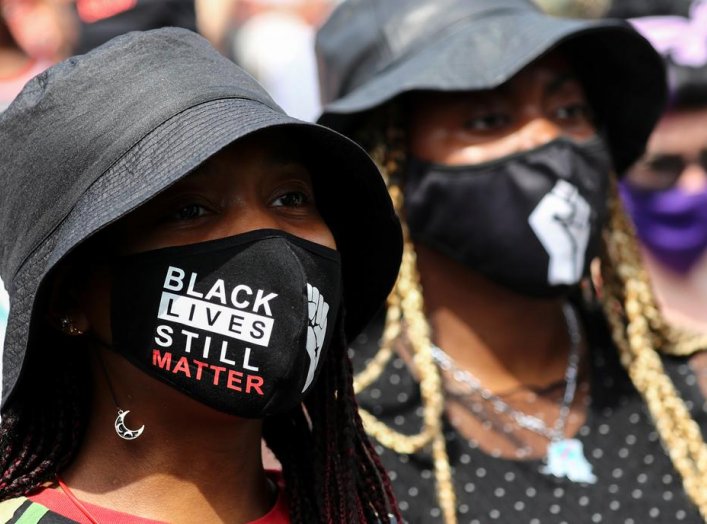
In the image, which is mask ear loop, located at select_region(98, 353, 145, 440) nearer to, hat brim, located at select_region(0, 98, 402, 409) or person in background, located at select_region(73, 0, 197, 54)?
hat brim, located at select_region(0, 98, 402, 409)

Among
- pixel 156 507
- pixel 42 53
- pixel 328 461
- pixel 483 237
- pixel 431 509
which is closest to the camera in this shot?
pixel 156 507

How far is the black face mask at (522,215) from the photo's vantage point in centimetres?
347

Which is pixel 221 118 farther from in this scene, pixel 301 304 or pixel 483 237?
pixel 483 237

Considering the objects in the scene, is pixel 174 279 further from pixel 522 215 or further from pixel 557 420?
pixel 557 420

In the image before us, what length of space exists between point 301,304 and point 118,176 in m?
0.38

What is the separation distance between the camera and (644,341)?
3.70m

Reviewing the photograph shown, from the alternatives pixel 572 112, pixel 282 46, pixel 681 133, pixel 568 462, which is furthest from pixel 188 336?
pixel 282 46

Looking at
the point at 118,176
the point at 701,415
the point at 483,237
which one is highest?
the point at 118,176

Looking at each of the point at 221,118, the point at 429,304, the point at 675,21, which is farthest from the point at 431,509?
the point at 675,21

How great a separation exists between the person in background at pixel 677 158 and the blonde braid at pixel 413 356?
4.39 ft

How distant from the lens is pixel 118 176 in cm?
208

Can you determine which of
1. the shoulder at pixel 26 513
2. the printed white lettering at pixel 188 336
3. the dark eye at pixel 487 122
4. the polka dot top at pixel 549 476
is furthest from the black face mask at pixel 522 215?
the shoulder at pixel 26 513

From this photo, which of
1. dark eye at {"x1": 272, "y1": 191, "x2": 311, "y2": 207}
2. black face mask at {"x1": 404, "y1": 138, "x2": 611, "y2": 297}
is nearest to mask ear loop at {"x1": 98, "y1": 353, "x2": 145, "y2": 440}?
dark eye at {"x1": 272, "y1": 191, "x2": 311, "y2": 207}

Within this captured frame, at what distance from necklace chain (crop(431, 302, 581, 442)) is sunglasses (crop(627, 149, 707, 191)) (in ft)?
4.20
